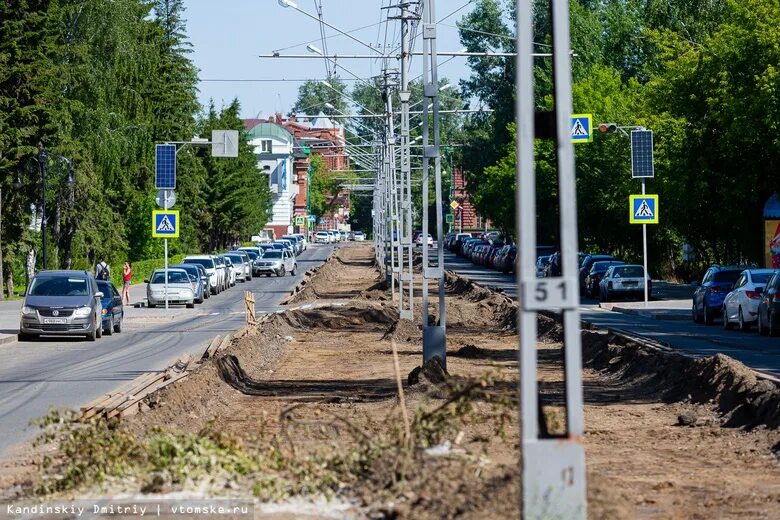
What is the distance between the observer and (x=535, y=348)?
26.3 ft

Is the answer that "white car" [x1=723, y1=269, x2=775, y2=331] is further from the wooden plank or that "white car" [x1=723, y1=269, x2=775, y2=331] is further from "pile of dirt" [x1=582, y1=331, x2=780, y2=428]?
the wooden plank

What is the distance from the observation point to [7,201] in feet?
201

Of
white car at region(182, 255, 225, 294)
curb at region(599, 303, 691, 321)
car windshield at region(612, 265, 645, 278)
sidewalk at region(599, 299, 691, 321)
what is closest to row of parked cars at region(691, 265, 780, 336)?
curb at region(599, 303, 691, 321)

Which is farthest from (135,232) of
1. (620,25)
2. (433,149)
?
(433,149)

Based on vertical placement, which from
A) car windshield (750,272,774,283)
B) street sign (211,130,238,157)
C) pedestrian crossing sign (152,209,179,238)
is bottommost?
car windshield (750,272,774,283)

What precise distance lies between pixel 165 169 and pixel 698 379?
113ft

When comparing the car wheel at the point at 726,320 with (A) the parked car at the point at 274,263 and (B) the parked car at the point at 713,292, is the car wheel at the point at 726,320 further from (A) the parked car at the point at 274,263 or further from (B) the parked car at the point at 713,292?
(A) the parked car at the point at 274,263

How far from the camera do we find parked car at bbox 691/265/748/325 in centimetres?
3884

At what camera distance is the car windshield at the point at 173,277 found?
5491cm

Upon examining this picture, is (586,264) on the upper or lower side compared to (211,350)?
upper

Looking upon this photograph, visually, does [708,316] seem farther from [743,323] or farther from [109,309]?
[109,309]

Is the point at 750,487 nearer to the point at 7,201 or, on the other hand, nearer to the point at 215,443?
the point at 215,443

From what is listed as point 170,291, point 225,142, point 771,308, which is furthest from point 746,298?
point 225,142

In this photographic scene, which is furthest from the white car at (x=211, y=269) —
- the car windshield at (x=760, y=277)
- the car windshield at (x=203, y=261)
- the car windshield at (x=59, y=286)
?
the car windshield at (x=760, y=277)
